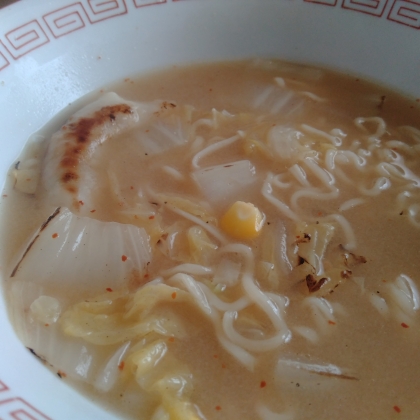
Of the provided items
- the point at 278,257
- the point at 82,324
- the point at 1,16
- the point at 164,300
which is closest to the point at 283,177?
the point at 278,257

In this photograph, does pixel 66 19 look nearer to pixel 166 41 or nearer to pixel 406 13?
pixel 166 41

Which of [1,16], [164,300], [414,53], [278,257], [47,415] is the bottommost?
[414,53]

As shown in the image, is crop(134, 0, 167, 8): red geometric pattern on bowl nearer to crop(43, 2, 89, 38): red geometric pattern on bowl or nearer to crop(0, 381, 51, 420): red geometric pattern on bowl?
crop(43, 2, 89, 38): red geometric pattern on bowl

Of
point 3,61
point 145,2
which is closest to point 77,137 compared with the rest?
point 3,61

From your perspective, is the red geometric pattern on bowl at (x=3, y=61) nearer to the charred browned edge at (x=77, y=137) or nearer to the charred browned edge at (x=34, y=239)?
the charred browned edge at (x=77, y=137)

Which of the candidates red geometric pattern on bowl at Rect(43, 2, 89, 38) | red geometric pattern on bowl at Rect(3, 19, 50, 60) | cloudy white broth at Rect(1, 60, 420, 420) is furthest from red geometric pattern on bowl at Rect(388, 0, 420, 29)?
red geometric pattern on bowl at Rect(3, 19, 50, 60)

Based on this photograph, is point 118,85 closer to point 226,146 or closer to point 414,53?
point 226,146
